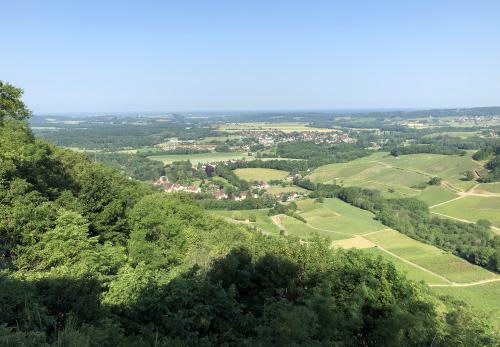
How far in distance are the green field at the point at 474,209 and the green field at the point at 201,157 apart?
2964 inches

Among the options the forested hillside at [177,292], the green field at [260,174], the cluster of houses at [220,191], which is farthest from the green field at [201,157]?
the forested hillside at [177,292]

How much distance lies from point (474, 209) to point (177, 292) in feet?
252

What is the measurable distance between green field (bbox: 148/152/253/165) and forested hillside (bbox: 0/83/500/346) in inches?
4362

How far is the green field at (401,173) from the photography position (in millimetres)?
91750

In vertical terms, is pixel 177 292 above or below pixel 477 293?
above

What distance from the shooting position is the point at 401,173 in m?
107

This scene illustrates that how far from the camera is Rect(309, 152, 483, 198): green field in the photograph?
9175 cm

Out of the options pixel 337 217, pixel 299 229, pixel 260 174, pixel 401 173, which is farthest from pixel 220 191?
pixel 401 173

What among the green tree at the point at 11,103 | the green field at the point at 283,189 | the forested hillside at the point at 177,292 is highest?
the green tree at the point at 11,103

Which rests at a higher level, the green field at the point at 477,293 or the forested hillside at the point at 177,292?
the forested hillside at the point at 177,292

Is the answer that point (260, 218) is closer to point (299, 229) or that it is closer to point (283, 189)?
point (299, 229)

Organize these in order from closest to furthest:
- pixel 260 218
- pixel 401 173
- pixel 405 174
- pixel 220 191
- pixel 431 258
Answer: pixel 431 258 → pixel 260 218 → pixel 220 191 → pixel 405 174 → pixel 401 173

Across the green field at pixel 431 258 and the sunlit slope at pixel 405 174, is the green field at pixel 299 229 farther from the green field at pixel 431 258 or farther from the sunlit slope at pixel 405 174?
the sunlit slope at pixel 405 174

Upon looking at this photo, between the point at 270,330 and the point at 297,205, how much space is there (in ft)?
236
